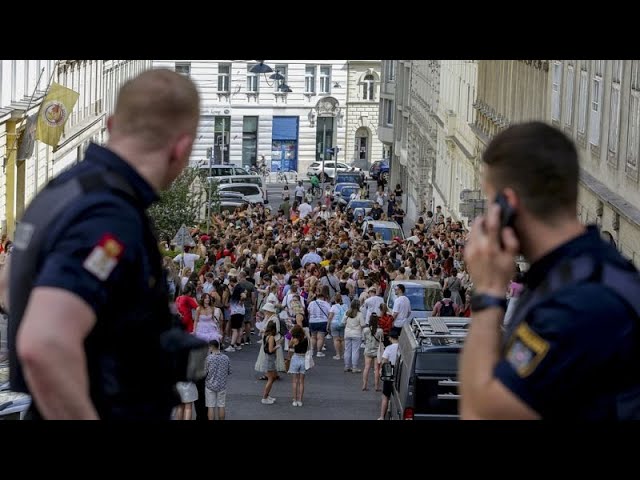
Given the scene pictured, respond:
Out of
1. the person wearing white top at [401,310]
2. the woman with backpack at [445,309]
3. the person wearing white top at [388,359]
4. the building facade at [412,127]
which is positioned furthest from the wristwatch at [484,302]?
the building facade at [412,127]

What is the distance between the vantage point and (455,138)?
60.8 metres

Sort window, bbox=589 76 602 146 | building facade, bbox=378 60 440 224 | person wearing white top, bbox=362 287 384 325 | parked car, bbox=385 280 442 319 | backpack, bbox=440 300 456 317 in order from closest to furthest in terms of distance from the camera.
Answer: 1. backpack, bbox=440 300 456 317
2. person wearing white top, bbox=362 287 384 325
3. parked car, bbox=385 280 442 319
4. window, bbox=589 76 602 146
5. building facade, bbox=378 60 440 224

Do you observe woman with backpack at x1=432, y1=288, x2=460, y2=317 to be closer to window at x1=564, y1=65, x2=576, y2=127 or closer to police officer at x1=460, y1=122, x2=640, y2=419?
window at x1=564, y1=65, x2=576, y2=127

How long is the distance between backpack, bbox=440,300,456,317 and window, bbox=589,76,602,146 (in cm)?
739

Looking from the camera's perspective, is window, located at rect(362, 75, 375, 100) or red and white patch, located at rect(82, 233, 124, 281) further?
window, located at rect(362, 75, 375, 100)

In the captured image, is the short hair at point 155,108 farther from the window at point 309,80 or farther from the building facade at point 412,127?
the window at point 309,80

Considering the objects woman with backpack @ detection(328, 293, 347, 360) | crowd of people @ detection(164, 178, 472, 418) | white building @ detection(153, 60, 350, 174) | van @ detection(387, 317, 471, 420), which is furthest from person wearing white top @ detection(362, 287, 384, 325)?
white building @ detection(153, 60, 350, 174)

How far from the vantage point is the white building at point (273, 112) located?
304 feet

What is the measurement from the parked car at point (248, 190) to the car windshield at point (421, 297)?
3838cm

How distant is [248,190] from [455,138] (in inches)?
430

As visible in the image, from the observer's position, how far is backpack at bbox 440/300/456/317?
2617 centimetres

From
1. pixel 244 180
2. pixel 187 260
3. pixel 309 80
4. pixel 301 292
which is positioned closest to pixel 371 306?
pixel 301 292
